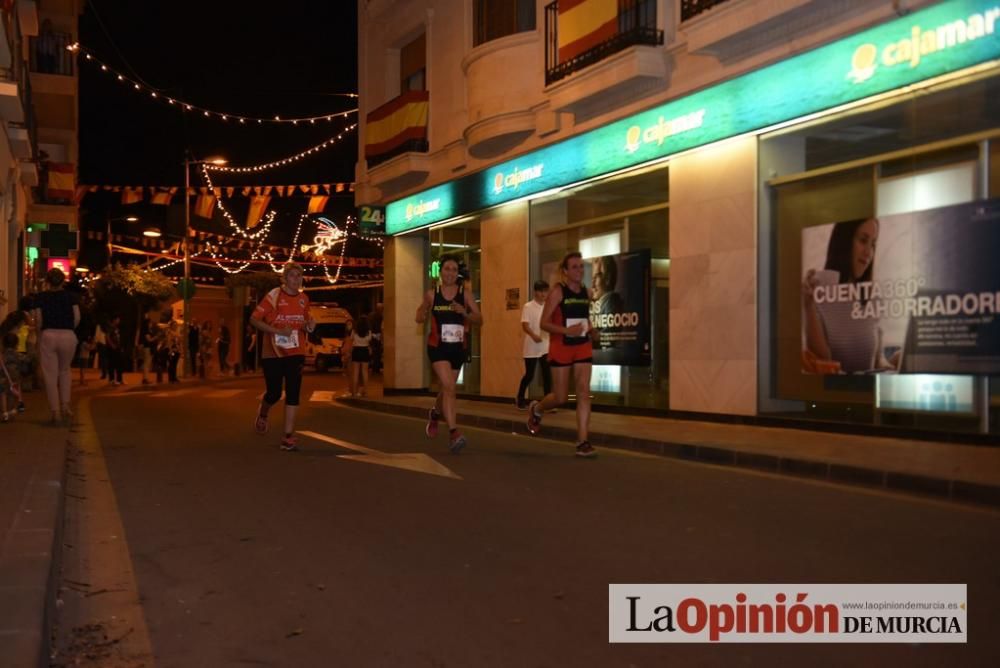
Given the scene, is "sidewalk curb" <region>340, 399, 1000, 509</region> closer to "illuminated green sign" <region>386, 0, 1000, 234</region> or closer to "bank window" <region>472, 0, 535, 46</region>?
"illuminated green sign" <region>386, 0, 1000, 234</region>

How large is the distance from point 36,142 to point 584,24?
59.8 ft

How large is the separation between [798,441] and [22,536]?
301 inches

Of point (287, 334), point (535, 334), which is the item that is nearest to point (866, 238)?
point (535, 334)

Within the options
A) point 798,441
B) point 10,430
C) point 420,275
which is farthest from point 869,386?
Result: point 420,275

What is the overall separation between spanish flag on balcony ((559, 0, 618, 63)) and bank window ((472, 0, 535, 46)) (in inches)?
75.5

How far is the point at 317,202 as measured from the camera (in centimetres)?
2650

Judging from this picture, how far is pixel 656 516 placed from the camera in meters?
6.56

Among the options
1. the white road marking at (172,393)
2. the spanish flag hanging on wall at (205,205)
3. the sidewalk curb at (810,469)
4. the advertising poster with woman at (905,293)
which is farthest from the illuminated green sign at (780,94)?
the spanish flag hanging on wall at (205,205)

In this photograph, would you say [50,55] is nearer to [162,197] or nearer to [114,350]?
[162,197]

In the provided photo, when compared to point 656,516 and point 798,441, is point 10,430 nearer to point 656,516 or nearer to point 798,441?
point 656,516

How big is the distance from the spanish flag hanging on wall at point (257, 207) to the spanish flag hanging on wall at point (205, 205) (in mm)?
1788

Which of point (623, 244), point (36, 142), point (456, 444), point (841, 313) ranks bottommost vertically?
point (456, 444)

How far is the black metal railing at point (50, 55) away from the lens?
101 ft

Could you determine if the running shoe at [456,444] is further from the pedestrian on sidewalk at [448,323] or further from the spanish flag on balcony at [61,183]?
the spanish flag on balcony at [61,183]
